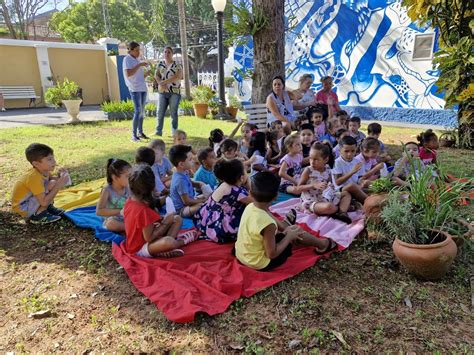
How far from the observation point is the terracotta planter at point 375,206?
133 inches

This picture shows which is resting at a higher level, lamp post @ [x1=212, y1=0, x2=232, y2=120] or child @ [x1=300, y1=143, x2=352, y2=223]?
lamp post @ [x1=212, y1=0, x2=232, y2=120]

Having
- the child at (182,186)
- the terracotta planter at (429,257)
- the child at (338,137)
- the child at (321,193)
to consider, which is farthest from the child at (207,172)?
the terracotta planter at (429,257)

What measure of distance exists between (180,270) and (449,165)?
5.00m

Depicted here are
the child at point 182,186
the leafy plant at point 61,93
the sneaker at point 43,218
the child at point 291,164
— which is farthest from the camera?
the leafy plant at point 61,93

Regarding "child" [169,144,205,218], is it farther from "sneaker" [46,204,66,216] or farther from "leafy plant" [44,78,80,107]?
"leafy plant" [44,78,80,107]

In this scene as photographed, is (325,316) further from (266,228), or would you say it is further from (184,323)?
(184,323)

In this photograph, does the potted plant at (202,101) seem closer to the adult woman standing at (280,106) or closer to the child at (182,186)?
the adult woman standing at (280,106)

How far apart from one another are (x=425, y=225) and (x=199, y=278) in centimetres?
178

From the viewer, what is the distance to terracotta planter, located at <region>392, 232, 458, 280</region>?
8.60ft

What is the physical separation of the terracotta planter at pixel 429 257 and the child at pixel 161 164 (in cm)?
295

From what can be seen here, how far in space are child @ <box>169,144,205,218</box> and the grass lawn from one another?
0.89 metres

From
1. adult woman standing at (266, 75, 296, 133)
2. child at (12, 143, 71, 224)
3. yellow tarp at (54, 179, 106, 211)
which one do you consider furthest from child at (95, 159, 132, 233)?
adult woman standing at (266, 75, 296, 133)

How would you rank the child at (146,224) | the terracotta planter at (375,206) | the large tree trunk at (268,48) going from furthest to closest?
1. the large tree trunk at (268,48)
2. the terracotta planter at (375,206)
3. the child at (146,224)

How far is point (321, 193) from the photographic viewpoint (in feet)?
13.5
